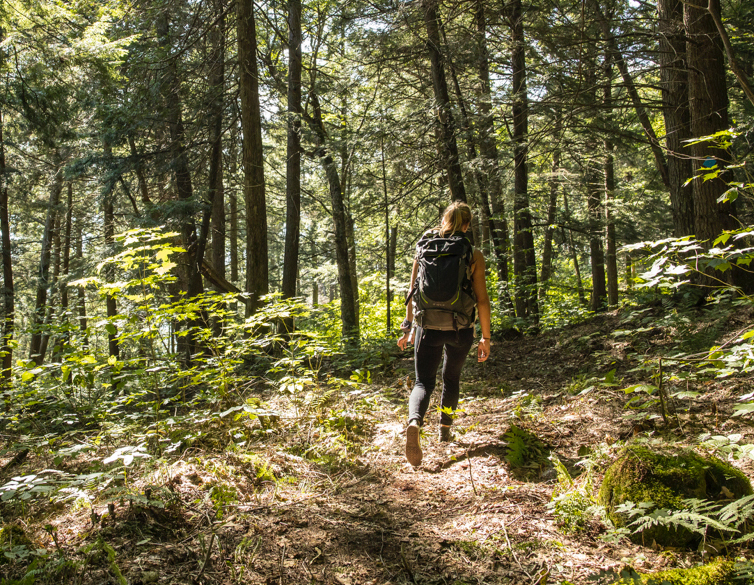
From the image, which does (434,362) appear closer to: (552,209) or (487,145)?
(487,145)

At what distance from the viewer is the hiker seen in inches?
141

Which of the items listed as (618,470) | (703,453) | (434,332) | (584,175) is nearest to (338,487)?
(434,332)

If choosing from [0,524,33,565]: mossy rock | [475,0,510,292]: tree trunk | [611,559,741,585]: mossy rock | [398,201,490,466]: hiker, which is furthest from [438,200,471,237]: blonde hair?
[475,0,510,292]: tree trunk

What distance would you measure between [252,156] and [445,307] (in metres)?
5.92

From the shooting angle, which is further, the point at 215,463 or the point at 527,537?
the point at 215,463

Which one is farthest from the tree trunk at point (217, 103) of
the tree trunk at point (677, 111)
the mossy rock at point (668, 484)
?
the mossy rock at point (668, 484)

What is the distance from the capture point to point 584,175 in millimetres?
10492

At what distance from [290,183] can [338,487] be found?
8.64m

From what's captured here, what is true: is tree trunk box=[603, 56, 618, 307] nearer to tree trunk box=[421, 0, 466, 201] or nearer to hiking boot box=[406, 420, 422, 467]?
tree trunk box=[421, 0, 466, 201]

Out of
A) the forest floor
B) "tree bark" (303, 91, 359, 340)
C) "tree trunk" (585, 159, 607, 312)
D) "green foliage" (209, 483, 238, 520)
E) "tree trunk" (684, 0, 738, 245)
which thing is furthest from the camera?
"tree bark" (303, 91, 359, 340)

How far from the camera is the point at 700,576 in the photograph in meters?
1.89

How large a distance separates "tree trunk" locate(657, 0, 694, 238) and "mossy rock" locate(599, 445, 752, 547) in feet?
16.5

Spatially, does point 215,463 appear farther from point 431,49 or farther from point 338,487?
point 431,49

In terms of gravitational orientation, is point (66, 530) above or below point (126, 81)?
below
